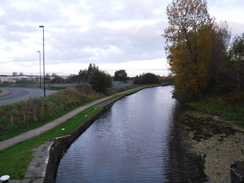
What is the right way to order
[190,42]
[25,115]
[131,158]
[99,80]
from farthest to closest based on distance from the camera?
[99,80], [190,42], [25,115], [131,158]

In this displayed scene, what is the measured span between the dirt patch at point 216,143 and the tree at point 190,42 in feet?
32.9

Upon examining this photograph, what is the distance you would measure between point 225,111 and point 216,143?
9.37 metres

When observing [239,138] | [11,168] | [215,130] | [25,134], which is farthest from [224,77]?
[11,168]

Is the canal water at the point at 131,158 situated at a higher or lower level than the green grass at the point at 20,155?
lower

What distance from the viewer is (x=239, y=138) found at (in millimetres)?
13312

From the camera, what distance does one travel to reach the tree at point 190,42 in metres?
28.0

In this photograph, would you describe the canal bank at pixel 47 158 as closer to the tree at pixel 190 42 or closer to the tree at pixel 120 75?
the tree at pixel 190 42

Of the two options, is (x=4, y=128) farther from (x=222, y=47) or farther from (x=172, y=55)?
(x=222, y=47)

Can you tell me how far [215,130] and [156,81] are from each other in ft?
311

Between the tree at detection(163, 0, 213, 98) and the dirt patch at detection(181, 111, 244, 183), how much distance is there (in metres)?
10.0

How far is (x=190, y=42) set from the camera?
93.4ft

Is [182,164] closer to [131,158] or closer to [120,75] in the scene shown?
[131,158]

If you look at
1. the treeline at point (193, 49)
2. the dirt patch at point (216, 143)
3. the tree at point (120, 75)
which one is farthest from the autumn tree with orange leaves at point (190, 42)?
the tree at point (120, 75)

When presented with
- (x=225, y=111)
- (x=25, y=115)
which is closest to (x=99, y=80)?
(x=225, y=111)
